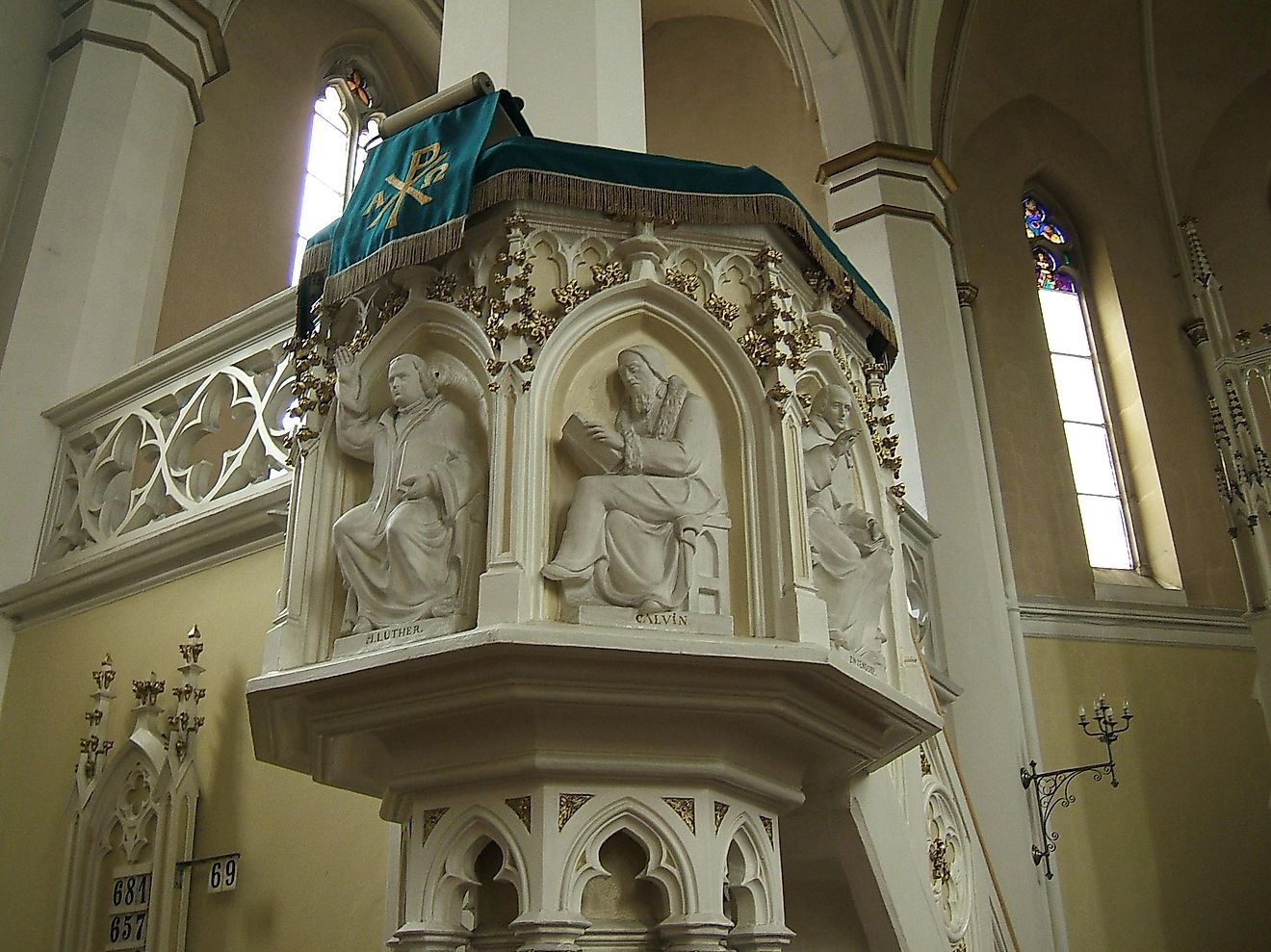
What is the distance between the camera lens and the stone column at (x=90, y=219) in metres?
6.70

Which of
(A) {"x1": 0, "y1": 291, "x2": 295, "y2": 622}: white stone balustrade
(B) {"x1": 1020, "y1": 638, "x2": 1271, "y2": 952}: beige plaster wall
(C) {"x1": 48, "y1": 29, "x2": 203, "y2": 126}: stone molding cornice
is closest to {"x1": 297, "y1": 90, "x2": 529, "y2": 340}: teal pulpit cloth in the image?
(A) {"x1": 0, "y1": 291, "x2": 295, "y2": 622}: white stone balustrade

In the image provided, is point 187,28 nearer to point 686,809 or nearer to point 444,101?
point 444,101

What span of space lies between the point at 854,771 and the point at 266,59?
29.4ft

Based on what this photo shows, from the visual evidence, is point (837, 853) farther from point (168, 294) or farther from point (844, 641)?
point (168, 294)

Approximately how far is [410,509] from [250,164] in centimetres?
795

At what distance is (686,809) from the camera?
2943 mm

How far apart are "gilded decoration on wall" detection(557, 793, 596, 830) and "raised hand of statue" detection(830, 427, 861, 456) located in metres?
1.20

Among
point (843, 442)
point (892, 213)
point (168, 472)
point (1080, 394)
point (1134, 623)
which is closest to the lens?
point (843, 442)

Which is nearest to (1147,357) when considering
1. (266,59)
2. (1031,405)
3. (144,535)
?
(1031,405)

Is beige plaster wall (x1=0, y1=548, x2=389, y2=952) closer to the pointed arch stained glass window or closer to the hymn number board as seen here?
the hymn number board

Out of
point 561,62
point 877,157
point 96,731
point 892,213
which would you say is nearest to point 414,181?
point 561,62

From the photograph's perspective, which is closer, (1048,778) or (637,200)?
(637,200)

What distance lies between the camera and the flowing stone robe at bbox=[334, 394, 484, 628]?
2949 millimetres

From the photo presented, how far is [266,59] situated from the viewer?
1056cm
